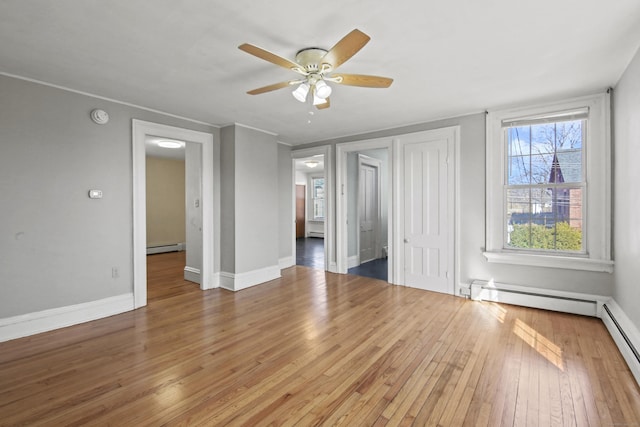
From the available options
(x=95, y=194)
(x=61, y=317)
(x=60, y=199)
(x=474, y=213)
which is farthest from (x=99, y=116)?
(x=474, y=213)

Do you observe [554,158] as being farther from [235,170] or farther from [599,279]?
[235,170]

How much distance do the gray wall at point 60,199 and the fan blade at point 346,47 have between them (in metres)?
2.91

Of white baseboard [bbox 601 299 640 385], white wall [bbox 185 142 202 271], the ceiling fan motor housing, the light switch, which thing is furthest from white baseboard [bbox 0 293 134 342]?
white baseboard [bbox 601 299 640 385]

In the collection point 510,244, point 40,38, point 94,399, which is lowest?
point 94,399

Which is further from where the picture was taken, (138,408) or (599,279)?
(599,279)

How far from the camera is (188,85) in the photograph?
3.17 meters

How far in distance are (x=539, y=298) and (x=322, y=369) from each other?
2.93 meters

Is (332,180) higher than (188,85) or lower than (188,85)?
lower

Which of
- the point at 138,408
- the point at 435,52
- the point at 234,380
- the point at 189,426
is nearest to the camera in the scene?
the point at 189,426

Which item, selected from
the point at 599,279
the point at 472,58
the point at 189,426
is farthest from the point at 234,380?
the point at 599,279

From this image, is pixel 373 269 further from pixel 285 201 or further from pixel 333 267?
pixel 285 201

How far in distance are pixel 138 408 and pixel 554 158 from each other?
4.83 meters

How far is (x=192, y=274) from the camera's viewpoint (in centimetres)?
517

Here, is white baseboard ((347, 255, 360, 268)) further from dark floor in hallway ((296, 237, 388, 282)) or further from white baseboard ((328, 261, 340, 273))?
white baseboard ((328, 261, 340, 273))
